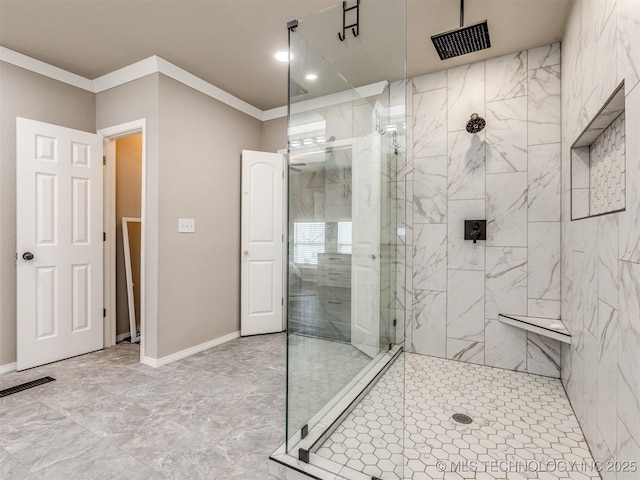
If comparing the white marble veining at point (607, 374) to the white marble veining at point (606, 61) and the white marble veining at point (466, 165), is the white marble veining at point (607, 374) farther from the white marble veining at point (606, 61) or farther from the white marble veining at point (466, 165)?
the white marble veining at point (466, 165)

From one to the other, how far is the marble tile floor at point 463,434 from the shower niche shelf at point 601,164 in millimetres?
1213

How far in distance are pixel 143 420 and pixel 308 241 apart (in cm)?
146

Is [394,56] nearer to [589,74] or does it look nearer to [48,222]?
[589,74]

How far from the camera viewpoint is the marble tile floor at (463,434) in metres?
1.58

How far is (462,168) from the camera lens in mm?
2928

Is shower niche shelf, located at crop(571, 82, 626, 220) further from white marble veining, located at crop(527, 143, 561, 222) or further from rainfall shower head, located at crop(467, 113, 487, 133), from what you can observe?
rainfall shower head, located at crop(467, 113, 487, 133)

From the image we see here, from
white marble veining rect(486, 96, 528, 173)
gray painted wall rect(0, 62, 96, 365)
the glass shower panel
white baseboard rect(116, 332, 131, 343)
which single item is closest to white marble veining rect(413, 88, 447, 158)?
white marble veining rect(486, 96, 528, 173)

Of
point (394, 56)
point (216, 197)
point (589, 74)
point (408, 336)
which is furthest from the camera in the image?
point (216, 197)

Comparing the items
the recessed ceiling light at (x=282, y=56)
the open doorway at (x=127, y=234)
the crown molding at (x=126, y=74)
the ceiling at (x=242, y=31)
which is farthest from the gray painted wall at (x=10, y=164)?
the recessed ceiling light at (x=282, y=56)

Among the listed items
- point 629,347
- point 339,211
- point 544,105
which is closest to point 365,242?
point 339,211

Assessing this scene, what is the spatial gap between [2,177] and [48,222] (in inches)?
17.8

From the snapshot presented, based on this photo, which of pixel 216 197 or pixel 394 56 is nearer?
pixel 394 56

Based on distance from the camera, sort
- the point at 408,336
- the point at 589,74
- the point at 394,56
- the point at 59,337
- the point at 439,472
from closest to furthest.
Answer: the point at 439,472 → the point at 589,74 → the point at 394,56 → the point at 59,337 → the point at 408,336

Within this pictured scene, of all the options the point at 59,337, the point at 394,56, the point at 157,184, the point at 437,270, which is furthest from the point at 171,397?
the point at 394,56
